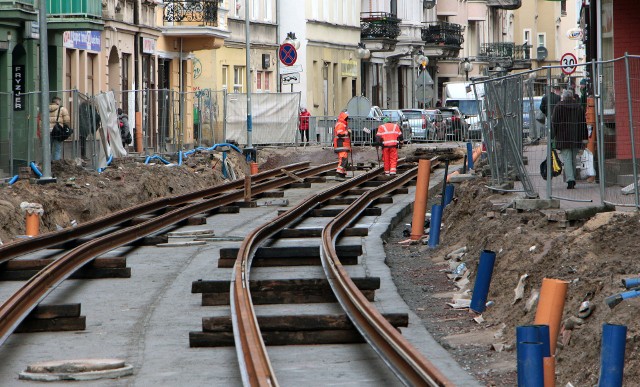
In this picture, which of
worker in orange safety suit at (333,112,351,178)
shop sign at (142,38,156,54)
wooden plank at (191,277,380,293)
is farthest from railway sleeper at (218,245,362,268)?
shop sign at (142,38,156,54)

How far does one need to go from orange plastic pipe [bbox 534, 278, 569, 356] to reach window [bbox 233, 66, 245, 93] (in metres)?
48.4

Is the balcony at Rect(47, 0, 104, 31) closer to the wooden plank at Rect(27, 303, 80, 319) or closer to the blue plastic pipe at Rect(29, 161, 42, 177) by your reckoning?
the blue plastic pipe at Rect(29, 161, 42, 177)

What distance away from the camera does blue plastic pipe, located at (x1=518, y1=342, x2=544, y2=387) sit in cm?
835

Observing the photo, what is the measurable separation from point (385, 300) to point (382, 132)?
20638mm

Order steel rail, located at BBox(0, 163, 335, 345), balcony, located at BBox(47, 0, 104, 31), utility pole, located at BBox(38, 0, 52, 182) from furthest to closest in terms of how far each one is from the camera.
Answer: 1. balcony, located at BBox(47, 0, 104, 31)
2. utility pole, located at BBox(38, 0, 52, 182)
3. steel rail, located at BBox(0, 163, 335, 345)

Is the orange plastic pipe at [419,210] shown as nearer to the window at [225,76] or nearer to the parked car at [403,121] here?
the parked car at [403,121]

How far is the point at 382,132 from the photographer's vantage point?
113 ft

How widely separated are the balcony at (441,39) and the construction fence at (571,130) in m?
67.5

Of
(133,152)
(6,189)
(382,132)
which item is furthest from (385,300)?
(133,152)

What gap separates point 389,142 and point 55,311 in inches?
894

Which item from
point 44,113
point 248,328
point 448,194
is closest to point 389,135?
point 44,113

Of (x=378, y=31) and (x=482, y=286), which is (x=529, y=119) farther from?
(x=378, y=31)

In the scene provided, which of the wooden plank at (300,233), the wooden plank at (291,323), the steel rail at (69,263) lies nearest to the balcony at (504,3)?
the steel rail at (69,263)

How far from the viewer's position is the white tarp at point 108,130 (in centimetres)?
3216
